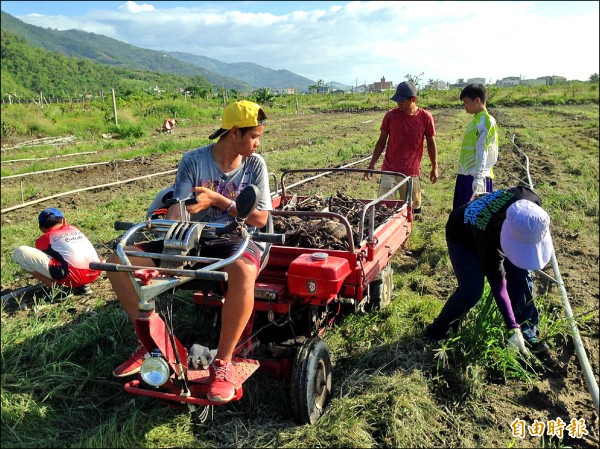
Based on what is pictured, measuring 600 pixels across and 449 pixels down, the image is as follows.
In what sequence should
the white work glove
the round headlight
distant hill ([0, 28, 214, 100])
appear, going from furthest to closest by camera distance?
distant hill ([0, 28, 214, 100])
the white work glove
the round headlight

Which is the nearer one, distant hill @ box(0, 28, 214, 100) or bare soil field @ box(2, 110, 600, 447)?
bare soil field @ box(2, 110, 600, 447)

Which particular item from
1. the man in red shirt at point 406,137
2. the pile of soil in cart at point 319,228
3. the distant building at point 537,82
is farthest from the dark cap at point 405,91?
the distant building at point 537,82

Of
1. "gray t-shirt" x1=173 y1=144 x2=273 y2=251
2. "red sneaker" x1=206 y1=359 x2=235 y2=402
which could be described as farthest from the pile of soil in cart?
"red sneaker" x1=206 y1=359 x2=235 y2=402

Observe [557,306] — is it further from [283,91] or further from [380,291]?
[283,91]

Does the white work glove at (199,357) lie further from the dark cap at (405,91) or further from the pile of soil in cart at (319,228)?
the dark cap at (405,91)

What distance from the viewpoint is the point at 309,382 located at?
3.14 meters

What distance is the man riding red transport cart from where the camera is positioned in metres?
2.63

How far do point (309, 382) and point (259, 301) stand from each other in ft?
1.95

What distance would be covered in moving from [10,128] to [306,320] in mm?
20273

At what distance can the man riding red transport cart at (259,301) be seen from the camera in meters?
2.63

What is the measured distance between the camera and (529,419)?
341 cm

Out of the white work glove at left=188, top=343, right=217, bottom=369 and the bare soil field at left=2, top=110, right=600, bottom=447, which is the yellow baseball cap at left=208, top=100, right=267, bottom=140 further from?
the bare soil field at left=2, top=110, right=600, bottom=447

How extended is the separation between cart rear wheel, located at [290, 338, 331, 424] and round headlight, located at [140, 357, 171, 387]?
0.85 metres

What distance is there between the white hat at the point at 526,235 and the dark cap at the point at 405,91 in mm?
3246
